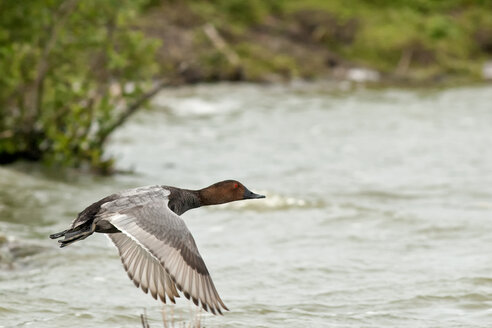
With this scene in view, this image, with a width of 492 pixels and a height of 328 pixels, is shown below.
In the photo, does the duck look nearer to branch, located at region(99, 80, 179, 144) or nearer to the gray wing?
the gray wing

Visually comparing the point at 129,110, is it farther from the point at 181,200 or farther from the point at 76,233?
the point at 76,233

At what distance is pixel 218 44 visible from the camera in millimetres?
32312

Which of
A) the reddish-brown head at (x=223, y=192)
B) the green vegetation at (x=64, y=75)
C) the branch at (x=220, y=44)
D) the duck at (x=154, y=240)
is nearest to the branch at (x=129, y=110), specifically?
the green vegetation at (x=64, y=75)

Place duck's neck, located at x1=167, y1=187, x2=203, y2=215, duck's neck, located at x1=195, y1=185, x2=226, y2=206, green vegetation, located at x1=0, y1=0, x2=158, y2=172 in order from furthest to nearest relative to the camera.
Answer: green vegetation, located at x1=0, y1=0, x2=158, y2=172, duck's neck, located at x1=195, y1=185, x2=226, y2=206, duck's neck, located at x1=167, y1=187, x2=203, y2=215

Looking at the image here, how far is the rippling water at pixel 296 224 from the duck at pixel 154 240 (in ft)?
1.47

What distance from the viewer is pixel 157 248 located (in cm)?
618

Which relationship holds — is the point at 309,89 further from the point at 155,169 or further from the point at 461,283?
the point at 461,283

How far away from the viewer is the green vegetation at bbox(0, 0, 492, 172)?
47.7 feet

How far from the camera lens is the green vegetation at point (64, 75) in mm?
14352

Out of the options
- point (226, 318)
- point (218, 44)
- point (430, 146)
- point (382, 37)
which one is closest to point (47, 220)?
point (226, 318)

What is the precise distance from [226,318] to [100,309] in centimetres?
123

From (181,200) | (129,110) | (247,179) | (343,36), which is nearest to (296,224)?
(247,179)

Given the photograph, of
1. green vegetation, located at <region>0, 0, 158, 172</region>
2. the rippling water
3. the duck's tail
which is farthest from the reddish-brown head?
green vegetation, located at <region>0, 0, 158, 172</region>

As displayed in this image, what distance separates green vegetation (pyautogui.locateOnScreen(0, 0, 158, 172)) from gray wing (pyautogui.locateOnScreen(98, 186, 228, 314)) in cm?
748
